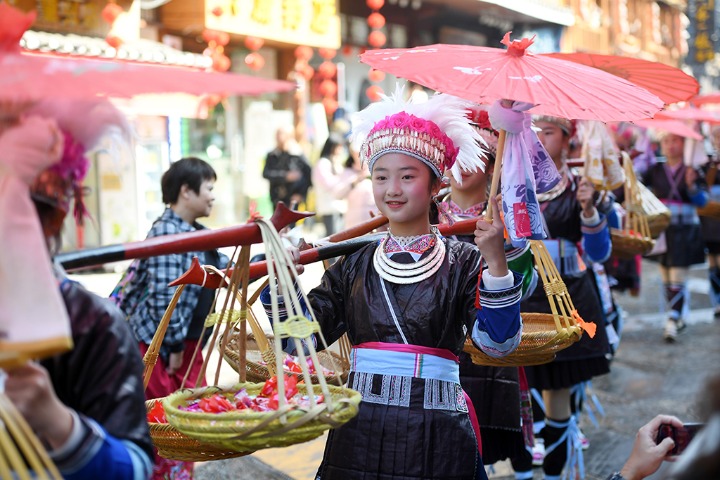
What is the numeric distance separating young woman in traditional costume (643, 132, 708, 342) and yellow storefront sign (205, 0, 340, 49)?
675 centimetres

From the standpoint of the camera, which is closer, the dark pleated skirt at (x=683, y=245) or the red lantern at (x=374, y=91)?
the red lantern at (x=374, y=91)

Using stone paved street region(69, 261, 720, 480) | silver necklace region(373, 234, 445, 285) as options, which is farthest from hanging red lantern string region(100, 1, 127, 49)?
silver necklace region(373, 234, 445, 285)

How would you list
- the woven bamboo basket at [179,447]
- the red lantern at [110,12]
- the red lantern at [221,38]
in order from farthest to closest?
the red lantern at [221,38]
the red lantern at [110,12]
the woven bamboo basket at [179,447]

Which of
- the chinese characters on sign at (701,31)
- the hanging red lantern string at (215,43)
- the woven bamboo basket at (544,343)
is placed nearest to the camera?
the woven bamboo basket at (544,343)

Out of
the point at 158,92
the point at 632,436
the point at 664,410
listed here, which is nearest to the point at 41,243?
the point at 158,92

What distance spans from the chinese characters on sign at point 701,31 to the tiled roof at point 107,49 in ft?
→ 66.2

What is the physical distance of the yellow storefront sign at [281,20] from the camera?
1308 centimetres

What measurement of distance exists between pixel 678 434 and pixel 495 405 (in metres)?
2.06

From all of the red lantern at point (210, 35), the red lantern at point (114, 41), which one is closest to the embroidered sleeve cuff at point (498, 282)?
the red lantern at point (114, 41)

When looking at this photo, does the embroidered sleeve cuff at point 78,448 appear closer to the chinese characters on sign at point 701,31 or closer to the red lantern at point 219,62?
the red lantern at point 219,62

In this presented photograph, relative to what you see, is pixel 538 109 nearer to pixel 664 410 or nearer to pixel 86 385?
pixel 86 385

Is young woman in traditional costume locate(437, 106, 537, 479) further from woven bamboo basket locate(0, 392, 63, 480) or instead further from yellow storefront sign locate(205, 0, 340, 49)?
yellow storefront sign locate(205, 0, 340, 49)

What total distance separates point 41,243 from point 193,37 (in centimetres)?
1297

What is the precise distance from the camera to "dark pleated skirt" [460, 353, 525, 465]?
14.0ft
